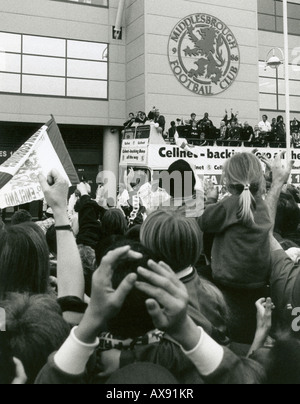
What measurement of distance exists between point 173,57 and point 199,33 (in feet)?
5.25

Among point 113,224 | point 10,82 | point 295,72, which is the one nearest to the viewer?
point 113,224

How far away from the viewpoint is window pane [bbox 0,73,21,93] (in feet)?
66.2

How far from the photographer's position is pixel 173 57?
20875 millimetres

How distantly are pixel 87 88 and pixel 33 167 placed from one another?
60.5 ft

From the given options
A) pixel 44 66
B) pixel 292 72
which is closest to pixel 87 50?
pixel 44 66

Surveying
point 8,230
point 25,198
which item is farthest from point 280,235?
point 8,230

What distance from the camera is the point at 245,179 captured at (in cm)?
→ 284

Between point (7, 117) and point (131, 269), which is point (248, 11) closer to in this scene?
point (7, 117)

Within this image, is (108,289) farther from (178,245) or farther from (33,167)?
(33,167)

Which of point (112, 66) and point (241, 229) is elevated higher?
point (112, 66)

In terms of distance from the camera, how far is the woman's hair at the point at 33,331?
161 centimetres

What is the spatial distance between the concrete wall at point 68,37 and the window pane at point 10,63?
1013 millimetres

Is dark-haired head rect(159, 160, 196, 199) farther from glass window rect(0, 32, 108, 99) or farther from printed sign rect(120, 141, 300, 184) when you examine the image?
glass window rect(0, 32, 108, 99)

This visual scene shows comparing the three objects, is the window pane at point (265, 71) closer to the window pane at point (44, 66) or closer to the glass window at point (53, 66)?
the glass window at point (53, 66)
